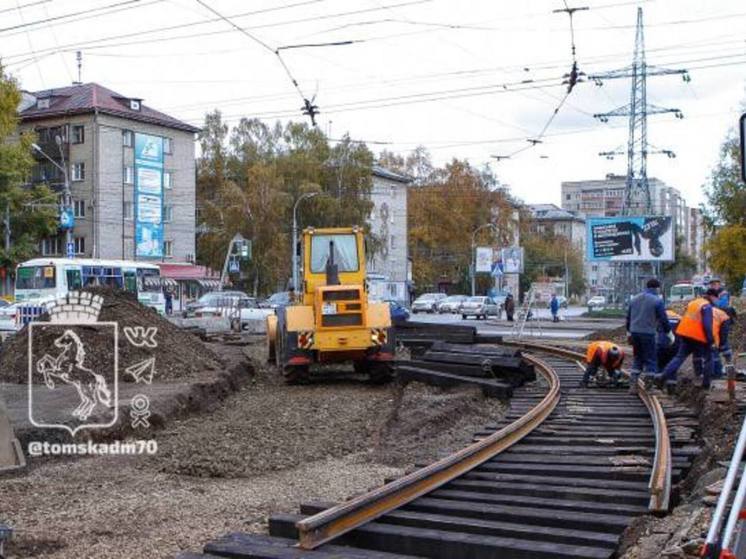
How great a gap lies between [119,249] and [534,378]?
49.0 m

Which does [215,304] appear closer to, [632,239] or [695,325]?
[632,239]

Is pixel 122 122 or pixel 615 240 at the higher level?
pixel 122 122

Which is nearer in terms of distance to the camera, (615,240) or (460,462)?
(460,462)

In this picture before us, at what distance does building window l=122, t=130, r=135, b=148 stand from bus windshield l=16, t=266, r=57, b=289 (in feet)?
83.4

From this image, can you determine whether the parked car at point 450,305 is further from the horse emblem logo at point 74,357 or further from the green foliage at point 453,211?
the horse emblem logo at point 74,357

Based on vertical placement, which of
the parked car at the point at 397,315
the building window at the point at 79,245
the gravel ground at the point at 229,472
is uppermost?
the building window at the point at 79,245

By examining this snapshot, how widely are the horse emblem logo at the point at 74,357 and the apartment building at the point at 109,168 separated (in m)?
42.9

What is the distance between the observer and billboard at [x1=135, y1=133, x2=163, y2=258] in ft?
202

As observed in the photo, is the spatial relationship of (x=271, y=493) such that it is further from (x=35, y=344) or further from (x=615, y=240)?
(x=615, y=240)

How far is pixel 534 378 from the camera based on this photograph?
16188mm

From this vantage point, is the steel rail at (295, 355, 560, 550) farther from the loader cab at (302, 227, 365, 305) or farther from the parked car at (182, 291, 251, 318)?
the parked car at (182, 291, 251, 318)

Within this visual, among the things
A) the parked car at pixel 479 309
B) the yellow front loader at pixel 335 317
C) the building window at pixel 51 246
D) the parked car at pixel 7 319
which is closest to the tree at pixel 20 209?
the building window at pixel 51 246

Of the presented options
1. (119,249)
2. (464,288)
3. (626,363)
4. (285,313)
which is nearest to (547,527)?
(285,313)

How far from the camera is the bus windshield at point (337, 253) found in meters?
17.6
